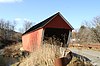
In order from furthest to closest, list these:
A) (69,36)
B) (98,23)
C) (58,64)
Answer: (98,23)
(69,36)
(58,64)

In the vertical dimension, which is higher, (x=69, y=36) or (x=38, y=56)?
(x=69, y=36)

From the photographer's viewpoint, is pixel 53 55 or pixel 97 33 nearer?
pixel 53 55

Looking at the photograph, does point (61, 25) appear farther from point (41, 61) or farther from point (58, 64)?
point (58, 64)

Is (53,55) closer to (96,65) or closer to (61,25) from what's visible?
(96,65)

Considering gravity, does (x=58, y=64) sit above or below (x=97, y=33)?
below

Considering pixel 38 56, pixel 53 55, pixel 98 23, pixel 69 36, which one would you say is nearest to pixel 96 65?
pixel 53 55

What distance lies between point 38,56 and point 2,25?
246ft

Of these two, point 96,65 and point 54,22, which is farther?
point 54,22

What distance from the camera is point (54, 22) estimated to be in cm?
2277

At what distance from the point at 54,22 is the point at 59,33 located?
1282mm

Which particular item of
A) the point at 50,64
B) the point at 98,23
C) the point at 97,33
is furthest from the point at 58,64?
the point at 98,23

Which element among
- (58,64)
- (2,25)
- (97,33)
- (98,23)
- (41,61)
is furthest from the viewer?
(2,25)

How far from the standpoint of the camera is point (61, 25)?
74.4 feet

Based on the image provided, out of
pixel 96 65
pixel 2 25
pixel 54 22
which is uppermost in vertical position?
pixel 2 25
